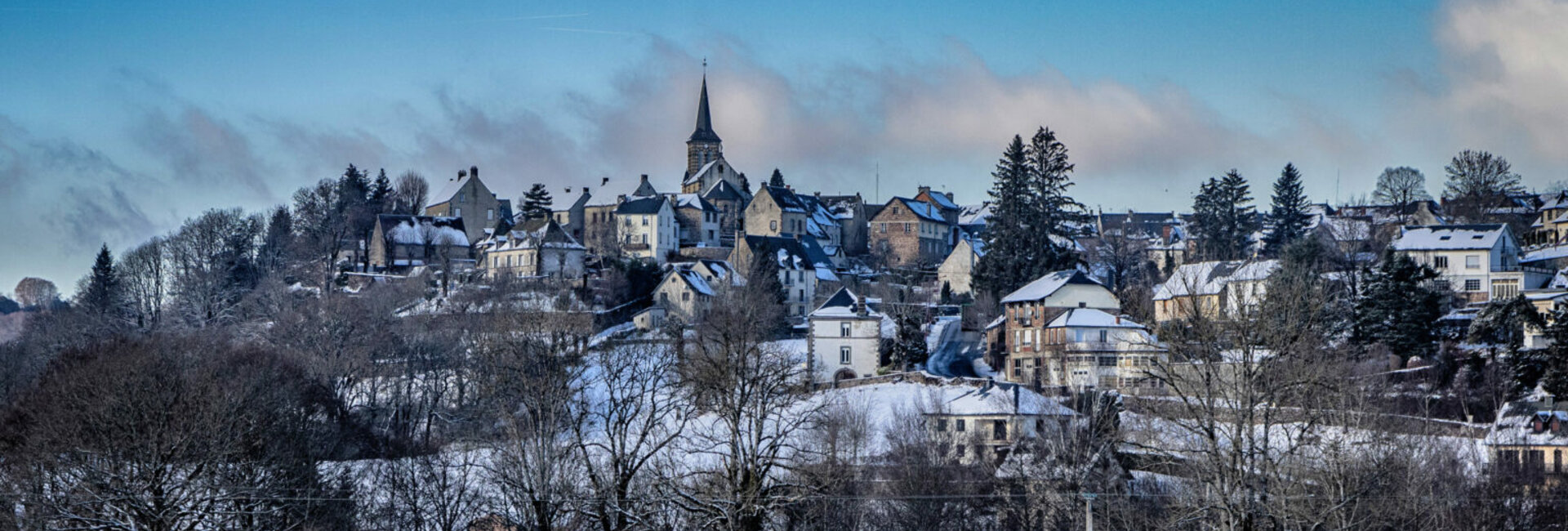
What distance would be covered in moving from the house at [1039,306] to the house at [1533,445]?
59.4 feet

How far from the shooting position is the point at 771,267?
83.1m

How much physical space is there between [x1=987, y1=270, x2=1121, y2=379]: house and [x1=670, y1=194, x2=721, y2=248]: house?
33.3 meters

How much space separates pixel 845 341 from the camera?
66.8 meters

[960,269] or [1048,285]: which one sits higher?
[960,269]

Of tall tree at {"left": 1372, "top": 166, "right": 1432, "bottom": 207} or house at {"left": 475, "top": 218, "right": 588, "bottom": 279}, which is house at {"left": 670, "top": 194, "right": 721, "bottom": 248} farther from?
tall tree at {"left": 1372, "top": 166, "right": 1432, "bottom": 207}

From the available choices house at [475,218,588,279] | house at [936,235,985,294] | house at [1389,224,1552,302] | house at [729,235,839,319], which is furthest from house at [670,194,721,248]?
house at [1389,224,1552,302]

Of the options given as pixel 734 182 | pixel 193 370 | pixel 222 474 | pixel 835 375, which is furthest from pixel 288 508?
pixel 734 182

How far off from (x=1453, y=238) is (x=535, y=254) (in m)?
45.9

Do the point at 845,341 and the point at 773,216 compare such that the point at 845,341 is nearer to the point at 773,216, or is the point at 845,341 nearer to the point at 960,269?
the point at 960,269

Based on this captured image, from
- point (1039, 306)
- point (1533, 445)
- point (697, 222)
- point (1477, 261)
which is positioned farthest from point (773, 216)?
point (1533, 445)

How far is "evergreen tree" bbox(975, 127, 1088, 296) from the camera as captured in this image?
3002 inches

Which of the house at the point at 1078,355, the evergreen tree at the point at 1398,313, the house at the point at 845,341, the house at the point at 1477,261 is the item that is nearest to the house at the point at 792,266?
the house at the point at 845,341

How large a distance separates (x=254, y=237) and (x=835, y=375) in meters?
45.9

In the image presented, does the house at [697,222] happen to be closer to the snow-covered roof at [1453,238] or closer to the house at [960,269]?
the house at [960,269]
